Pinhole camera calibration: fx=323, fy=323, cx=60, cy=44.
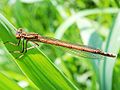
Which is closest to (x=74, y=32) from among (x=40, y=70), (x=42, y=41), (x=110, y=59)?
(x=110, y=59)

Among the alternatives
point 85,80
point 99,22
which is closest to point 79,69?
point 85,80

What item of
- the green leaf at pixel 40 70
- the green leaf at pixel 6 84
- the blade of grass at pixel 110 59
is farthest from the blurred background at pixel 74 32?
the green leaf at pixel 6 84

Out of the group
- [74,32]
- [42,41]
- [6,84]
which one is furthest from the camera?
[74,32]

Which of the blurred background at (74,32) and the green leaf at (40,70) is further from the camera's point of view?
the blurred background at (74,32)

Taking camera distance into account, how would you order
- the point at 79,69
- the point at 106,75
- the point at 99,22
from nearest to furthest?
the point at 106,75, the point at 79,69, the point at 99,22

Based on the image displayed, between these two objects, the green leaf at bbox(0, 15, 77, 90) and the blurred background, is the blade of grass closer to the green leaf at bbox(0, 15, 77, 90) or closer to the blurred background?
the blurred background

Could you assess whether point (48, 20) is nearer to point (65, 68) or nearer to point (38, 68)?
point (65, 68)

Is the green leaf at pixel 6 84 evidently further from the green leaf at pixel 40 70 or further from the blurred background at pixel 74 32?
the blurred background at pixel 74 32

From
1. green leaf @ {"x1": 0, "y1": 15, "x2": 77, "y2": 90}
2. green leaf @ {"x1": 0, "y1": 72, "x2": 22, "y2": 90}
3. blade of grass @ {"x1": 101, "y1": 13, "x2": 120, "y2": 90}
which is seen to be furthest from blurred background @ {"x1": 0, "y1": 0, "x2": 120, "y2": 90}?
green leaf @ {"x1": 0, "y1": 72, "x2": 22, "y2": 90}

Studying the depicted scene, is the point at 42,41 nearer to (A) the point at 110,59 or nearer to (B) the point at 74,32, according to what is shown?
(A) the point at 110,59
